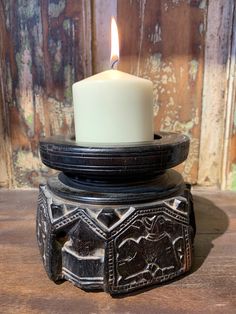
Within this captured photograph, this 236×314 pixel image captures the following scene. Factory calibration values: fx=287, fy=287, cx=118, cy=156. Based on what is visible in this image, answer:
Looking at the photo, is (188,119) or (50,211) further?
(188,119)

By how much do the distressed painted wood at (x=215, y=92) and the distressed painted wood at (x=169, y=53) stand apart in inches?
0.6

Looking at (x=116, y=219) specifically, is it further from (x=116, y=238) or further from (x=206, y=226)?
(x=206, y=226)

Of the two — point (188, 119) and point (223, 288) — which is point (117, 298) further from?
point (188, 119)

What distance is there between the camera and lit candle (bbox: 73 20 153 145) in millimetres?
325

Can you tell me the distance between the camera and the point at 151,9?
0.60m

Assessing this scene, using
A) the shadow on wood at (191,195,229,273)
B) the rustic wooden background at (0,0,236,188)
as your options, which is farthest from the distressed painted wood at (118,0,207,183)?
the shadow on wood at (191,195,229,273)

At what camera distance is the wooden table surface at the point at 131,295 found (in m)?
0.30

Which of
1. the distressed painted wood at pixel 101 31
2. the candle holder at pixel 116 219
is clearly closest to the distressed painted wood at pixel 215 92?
the distressed painted wood at pixel 101 31

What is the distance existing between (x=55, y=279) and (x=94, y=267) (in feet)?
0.20

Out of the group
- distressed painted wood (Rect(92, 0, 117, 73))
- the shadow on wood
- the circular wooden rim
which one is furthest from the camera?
distressed painted wood (Rect(92, 0, 117, 73))

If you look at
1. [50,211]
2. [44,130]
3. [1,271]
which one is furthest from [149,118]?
[44,130]

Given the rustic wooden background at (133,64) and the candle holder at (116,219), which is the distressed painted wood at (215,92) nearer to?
the rustic wooden background at (133,64)

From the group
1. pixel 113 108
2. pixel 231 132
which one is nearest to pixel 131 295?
pixel 113 108

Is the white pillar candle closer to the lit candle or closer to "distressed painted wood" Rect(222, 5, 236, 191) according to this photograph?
the lit candle
